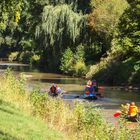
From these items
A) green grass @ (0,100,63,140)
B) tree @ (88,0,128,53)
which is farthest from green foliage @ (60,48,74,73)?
green grass @ (0,100,63,140)

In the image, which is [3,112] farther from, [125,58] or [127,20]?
[125,58]

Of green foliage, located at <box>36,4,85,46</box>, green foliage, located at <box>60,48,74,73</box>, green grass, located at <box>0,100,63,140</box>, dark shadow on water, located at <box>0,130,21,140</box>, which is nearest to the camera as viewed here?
dark shadow on water, located at <box>0,130,21,140</box>

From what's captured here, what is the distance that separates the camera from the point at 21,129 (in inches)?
583

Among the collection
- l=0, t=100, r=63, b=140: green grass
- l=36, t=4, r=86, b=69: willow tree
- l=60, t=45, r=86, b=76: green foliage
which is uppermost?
l=36, t=4, r=86, b=69: willow tree

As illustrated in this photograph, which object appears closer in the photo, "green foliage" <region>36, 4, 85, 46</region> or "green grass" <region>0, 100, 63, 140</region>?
"green grass" <region>0, 100, 63, 140</region>

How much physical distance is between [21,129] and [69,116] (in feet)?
13.0

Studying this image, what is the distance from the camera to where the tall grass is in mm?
14990

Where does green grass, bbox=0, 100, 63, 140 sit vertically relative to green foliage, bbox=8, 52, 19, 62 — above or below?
below

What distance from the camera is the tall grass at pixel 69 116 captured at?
15.0 m

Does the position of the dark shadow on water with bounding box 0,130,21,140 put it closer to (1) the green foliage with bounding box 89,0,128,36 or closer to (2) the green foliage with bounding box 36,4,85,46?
(1) the green foliage with bounding box 89,0,128,36

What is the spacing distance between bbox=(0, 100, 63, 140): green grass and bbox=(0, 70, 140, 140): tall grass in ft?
3.41

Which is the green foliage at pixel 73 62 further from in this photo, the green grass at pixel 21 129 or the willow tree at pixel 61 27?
the green grass at pixel 21 129

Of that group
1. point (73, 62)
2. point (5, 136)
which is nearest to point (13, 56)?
point (73, 62)

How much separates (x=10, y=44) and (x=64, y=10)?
44.4 metres
